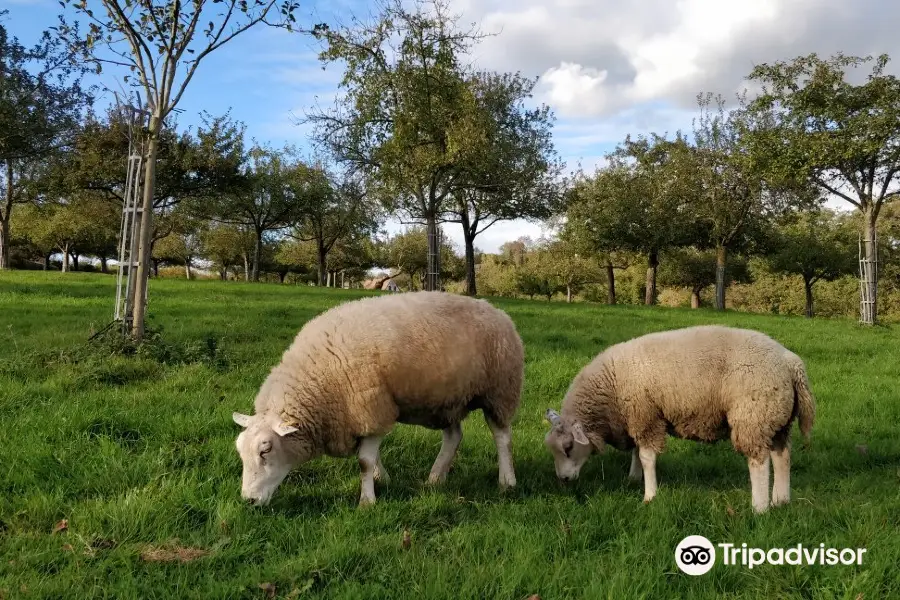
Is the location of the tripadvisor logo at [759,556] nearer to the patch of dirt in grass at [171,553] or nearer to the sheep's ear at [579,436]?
the sheep's ear at [579,436]

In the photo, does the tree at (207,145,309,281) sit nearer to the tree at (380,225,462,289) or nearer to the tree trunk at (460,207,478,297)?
the tree trunk at (460,207,478,297)

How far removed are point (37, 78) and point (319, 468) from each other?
23347 mm

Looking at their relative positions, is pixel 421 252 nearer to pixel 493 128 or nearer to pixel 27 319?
pixel 493 128

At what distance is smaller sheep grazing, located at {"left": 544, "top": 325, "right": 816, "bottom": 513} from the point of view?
4.62 m

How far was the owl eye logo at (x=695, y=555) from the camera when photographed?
3.45 metres

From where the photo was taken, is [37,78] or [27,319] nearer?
[27,319]

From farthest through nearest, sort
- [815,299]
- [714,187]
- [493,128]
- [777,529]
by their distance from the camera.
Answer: [815,299], [714,187], [493,128], [777,529]

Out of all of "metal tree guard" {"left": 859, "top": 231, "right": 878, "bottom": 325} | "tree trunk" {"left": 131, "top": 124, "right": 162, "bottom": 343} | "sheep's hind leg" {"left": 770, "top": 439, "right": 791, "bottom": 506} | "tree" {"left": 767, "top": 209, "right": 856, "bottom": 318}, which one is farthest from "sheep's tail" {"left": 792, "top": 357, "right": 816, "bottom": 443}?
"tree" {"left": 767, "top": 209, "right": 856, "bottom": 318}

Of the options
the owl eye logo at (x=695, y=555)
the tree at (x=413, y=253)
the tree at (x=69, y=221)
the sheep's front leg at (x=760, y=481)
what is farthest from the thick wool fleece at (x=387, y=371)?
the tree at (x=413, y=253)

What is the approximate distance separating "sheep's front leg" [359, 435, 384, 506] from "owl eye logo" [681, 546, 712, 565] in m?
2.27

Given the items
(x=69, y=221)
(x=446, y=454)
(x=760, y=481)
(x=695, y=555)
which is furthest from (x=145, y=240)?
(x=69, y=221)

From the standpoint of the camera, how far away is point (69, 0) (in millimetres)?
7875

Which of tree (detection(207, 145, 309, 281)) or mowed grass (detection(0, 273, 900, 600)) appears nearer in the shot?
mowed grass (detection(0, 273, 900, 600))

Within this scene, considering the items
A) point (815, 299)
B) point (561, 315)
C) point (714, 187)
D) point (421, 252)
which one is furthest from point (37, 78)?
point (815, 299)
